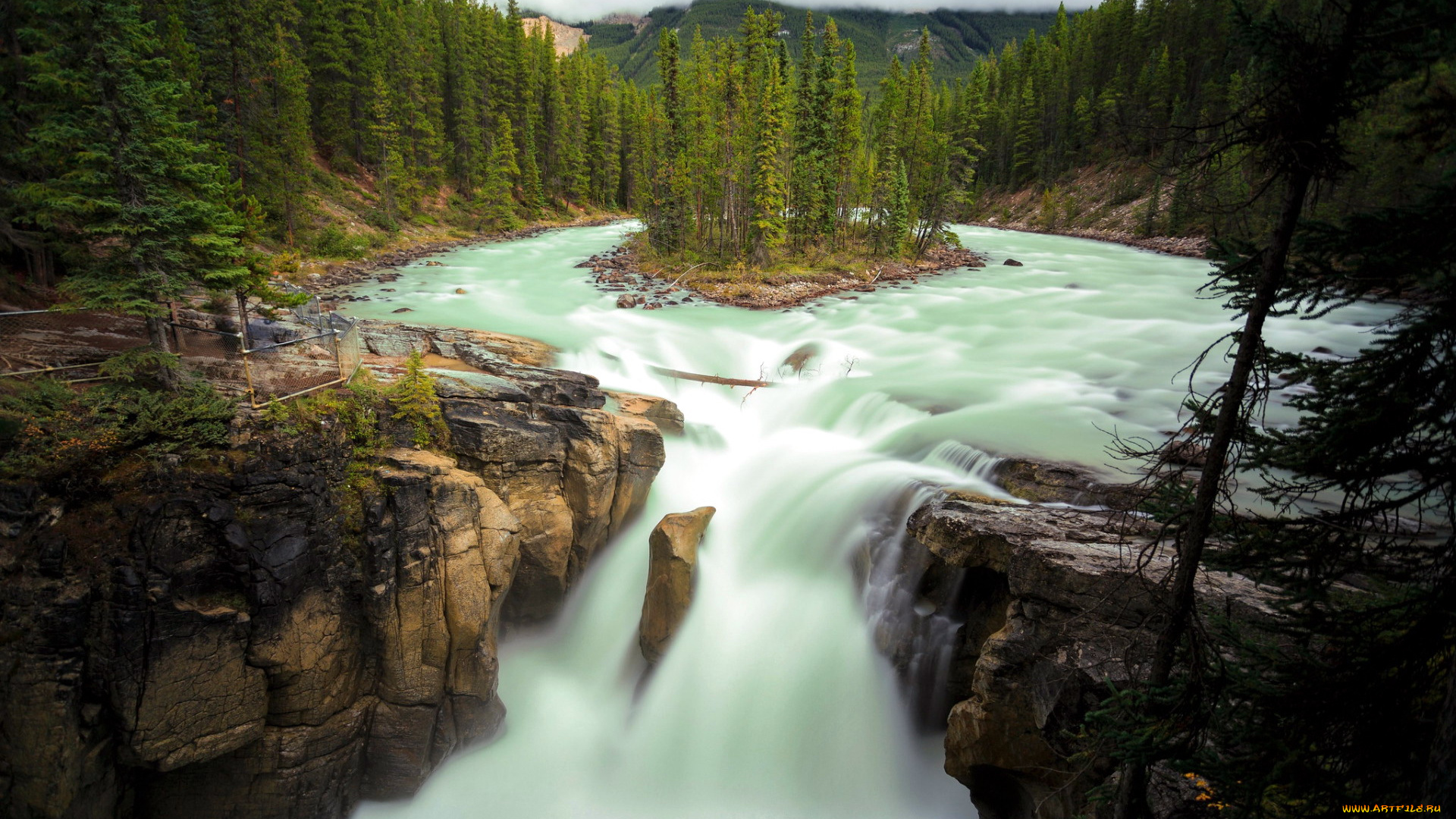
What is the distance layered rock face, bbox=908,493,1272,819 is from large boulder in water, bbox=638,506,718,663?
184 inches

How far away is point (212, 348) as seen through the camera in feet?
35.5

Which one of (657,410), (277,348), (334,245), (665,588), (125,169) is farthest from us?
(334,245)

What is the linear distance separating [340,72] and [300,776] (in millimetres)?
54480

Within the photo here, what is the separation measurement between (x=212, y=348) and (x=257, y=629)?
5.26m

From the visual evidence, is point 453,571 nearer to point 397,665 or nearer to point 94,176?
point 397,665

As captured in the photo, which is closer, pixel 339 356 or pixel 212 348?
pixel 212 348

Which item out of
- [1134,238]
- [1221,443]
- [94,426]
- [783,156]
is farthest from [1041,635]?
[1134,238]

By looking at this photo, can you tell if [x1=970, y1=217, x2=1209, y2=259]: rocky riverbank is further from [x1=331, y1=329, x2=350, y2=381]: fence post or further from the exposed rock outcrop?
[x1=331, y1=329, x2=350, y2=381]: fence post

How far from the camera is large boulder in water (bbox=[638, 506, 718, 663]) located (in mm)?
11781

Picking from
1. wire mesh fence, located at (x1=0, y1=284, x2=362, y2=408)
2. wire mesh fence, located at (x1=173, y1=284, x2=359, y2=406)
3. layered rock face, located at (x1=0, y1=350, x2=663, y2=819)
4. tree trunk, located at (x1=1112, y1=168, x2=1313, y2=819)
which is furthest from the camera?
wire mesh fence, located at (x1=173, y1=284, x2=359, y2=406)

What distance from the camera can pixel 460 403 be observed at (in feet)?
39.0

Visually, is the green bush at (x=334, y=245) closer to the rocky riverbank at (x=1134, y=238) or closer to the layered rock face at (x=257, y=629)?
the layered rock face at (x=257, y=629)

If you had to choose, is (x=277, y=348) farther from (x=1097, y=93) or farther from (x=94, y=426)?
(x=1097, y=93)

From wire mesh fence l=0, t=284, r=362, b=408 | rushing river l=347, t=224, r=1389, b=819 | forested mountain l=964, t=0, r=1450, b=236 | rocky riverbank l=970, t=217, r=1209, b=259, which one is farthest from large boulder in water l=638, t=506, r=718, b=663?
forested mountain l=964, t=0, r=1450, b=236
